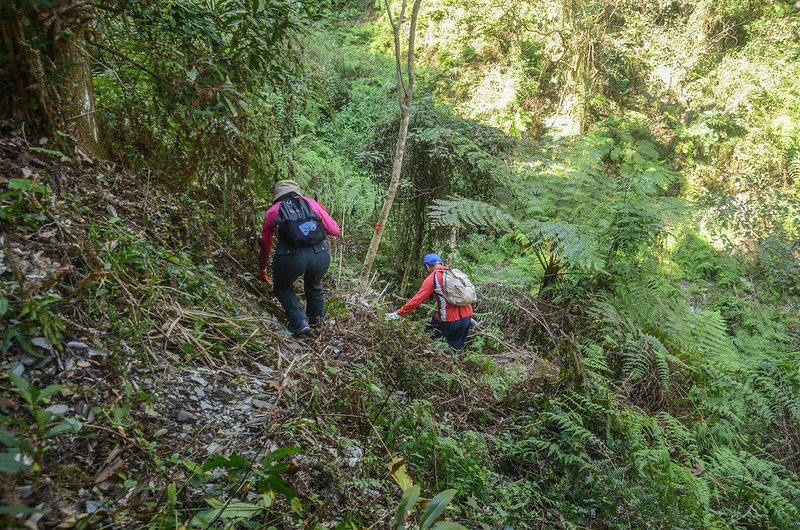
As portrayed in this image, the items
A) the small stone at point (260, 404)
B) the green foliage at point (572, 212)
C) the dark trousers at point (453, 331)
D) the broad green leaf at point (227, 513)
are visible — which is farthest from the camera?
the dark trousers at point (453, 331)

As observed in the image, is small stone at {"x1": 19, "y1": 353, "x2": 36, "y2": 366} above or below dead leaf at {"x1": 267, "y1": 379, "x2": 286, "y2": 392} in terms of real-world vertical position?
above

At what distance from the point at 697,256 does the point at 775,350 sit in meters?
4.84

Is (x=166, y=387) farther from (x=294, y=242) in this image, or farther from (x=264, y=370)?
(x=294, y=242)

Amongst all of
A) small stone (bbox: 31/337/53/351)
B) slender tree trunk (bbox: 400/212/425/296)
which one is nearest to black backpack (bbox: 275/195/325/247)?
small stone (bbox: 31/337/53/351)

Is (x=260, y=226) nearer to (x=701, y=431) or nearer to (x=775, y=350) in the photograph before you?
(x=701, y=431)

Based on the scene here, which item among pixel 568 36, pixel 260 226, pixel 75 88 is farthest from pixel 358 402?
pixel 568 36

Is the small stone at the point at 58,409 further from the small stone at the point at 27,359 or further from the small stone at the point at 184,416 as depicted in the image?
the small stone at the point at 184,416

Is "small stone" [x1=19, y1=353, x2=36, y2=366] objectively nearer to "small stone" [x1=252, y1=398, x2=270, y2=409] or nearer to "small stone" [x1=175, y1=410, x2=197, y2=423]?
"small stone" [x1=175, y1=410, x2=197, y2=423]

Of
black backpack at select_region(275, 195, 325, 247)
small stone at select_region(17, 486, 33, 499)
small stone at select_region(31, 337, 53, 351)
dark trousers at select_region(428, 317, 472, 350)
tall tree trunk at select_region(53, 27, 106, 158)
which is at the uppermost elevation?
tall tree trunk at select_region(53, 27, 106, 158)

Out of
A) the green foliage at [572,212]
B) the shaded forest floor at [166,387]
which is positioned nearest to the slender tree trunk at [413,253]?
the green foliage at [572,212]

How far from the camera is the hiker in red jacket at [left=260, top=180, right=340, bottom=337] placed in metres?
4.29

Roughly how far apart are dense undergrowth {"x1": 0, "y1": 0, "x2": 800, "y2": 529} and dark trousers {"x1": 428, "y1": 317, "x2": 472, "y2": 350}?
436 millimetres

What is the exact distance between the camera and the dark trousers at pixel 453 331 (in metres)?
5.90

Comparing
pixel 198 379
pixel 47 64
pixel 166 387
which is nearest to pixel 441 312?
pixel 198 379
